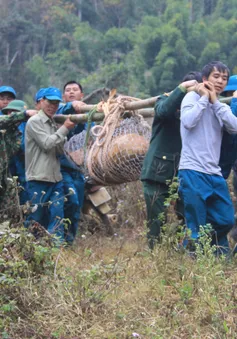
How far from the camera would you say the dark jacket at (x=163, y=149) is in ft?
19.0

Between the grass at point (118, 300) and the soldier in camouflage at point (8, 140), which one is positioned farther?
the soldier in camouflage at point (8, 140)

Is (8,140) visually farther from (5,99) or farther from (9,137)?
(5,99)

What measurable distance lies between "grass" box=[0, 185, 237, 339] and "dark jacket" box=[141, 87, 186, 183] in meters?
1.11

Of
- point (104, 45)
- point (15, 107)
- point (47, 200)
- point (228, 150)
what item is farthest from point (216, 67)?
point (104, 45)

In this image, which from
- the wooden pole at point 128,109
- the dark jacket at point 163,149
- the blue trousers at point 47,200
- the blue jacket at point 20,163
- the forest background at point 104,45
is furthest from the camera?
the forest background at point 104,45

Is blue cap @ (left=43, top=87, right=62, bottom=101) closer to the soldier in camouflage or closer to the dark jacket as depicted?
the soldier in camouflage

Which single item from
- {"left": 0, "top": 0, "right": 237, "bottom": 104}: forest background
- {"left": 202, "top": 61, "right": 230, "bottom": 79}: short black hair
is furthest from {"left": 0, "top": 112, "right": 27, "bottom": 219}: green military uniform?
{"left": 0, "top": 0, "right": 237, "bottom": 104}: forest background

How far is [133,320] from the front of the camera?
4.02 m

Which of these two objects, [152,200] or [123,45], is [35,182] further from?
[123,45]

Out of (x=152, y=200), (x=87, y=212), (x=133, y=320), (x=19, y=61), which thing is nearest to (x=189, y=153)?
(x=152, y=200)

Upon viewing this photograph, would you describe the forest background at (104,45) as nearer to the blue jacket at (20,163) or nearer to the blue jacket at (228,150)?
the blue jacket at (20,163)

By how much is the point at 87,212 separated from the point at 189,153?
3518mm

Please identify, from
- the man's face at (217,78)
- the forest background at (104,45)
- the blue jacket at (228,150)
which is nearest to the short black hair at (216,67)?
the man's face at (217,78)

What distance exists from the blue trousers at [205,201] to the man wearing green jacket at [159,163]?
519 millimetres
